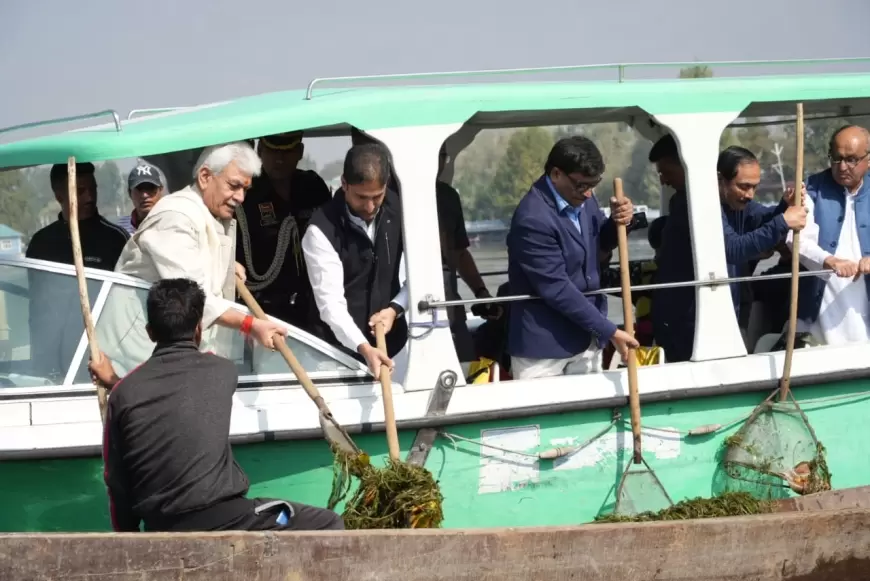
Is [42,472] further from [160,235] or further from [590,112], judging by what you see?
[590,112]

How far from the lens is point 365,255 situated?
5391mm

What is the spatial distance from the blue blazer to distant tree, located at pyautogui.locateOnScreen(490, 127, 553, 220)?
6.49 feet

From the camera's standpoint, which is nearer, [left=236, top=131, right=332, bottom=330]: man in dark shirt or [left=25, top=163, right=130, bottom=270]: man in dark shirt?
[left=25, top=163, right=130, bottom=270]: man in dark shirt

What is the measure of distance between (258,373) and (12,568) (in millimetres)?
1576

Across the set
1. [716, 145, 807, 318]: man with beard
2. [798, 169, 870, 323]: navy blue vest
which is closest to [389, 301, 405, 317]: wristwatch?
[716, 145, 807, 318]: man with beard

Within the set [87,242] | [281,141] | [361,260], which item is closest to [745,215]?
[361,260]

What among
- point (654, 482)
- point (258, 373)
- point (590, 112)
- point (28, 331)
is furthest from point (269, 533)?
point (590, 112)

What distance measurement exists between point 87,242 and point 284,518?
221 cm

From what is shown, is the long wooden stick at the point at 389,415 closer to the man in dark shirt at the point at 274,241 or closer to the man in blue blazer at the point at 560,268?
the man in blue blazer at the point at 560,268

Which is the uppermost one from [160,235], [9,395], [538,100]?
[538,100]

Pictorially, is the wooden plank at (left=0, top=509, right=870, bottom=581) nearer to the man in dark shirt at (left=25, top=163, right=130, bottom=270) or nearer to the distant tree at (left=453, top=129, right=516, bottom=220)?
the man in dark shirt at (left=25, top=163, right=130, bottom=270)

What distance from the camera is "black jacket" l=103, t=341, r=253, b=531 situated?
3.88m

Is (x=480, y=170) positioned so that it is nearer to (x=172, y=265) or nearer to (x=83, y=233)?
(x=83, y=233)

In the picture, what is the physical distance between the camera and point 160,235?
15.7 ft
